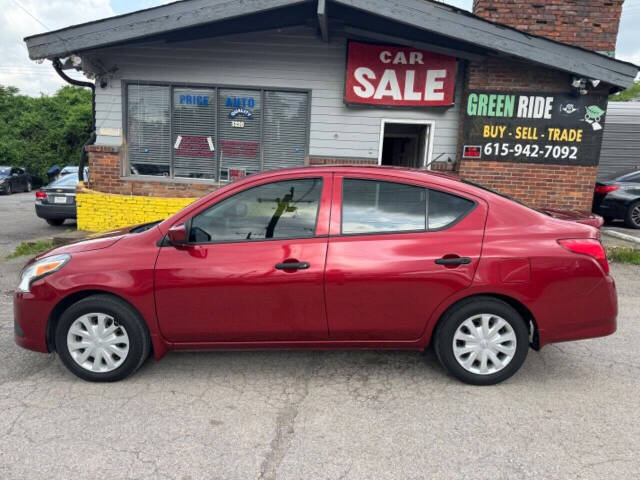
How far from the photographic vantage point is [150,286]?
10.6ft

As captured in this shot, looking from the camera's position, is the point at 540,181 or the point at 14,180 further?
the point at 14,180

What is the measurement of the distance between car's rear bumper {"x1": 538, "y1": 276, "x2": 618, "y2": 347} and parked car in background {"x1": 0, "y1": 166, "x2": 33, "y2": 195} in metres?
25.2

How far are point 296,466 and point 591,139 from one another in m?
7.77

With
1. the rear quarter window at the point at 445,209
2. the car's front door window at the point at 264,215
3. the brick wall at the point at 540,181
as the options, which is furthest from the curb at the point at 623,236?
the car's front door window at the point at 264,215

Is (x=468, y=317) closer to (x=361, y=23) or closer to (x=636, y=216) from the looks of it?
(x=361, y=23)

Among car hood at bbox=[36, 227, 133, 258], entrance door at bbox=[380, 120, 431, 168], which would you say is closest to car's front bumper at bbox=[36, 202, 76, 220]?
entrance door at bbox=[380, 120, 431, 168]

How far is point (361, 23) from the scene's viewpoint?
24.8 ft

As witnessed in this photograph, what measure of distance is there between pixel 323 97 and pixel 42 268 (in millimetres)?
6002

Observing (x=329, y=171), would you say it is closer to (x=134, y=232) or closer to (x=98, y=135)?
(x=134, y=232)

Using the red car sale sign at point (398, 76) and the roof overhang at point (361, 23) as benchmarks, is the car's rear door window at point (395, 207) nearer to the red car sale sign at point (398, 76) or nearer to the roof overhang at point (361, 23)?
the roof overhang at point (361, 23)

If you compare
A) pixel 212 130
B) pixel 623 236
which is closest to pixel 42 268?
pixel 212 130

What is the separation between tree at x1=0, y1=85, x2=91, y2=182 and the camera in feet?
96.4

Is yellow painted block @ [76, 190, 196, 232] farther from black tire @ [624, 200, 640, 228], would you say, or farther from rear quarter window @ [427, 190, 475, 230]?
black tire @ [624, 200, 640, 228]

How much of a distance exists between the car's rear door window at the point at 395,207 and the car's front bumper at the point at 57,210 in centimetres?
→ 852
